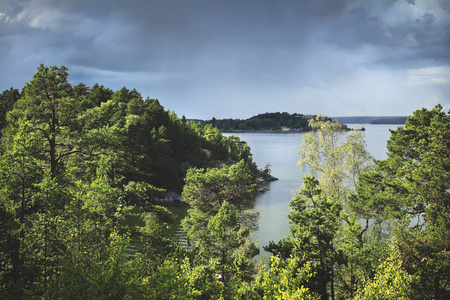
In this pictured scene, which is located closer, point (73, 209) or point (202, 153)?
point (73, 209)

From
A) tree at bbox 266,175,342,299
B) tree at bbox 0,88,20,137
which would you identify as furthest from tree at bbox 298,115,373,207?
tree at bbox 0,88,20,137

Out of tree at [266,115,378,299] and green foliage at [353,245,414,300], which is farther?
tree at [266,115,378,299]

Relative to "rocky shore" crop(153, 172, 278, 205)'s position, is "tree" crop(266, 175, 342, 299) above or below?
above

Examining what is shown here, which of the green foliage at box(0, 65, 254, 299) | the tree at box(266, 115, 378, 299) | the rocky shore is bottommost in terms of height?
the rocky shore

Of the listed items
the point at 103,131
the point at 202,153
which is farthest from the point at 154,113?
the point at 103,131

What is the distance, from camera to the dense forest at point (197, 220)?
8648 millimetres

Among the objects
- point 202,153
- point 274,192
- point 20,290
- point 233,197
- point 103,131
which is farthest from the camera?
point 202,153

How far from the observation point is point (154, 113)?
5919 centimetres

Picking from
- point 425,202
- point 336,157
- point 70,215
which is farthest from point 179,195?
point 70,215

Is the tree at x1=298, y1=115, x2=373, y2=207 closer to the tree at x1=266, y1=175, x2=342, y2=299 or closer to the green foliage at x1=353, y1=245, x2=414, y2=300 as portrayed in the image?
the tree at x1=266, y1=175, x2=342, y2=299

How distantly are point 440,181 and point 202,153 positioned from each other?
56798 millimetres

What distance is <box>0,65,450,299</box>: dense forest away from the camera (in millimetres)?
8648

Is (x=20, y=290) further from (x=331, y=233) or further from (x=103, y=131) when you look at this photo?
(x=331, y=233)

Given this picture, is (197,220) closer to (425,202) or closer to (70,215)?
(70,215)
